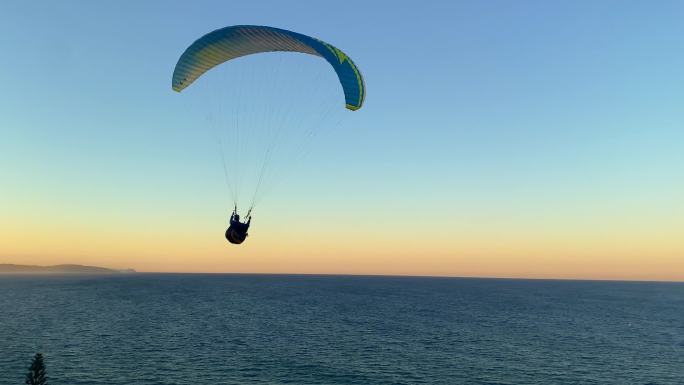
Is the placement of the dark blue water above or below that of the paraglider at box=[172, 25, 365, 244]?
below

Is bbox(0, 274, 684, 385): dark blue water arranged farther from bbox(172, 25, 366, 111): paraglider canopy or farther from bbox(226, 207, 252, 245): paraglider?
bbox(172, 25, 366, 111): paraglider canopy

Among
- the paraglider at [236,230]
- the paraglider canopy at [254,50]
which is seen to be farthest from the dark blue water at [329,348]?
the paraglider canopy at [254,50]

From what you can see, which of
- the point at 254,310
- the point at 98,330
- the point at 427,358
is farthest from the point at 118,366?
the point at 254,310

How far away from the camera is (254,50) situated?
26.8 metres

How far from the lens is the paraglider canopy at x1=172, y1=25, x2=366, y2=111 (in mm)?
25016

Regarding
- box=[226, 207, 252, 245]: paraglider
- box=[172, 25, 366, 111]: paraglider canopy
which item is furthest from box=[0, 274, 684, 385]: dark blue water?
A: box=[172, 25, 366, 111]: paraglider canopy

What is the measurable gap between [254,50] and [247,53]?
1.84 feet

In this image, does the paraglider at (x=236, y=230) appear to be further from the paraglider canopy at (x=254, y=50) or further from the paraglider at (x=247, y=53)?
the paraglider canopy at (x=254, y=50)

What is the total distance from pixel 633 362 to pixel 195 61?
54.6 meters

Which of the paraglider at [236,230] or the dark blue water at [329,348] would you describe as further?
the dark blue water at [329,348]

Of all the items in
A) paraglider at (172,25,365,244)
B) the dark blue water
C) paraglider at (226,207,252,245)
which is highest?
paraglider at (172,25,365,244)

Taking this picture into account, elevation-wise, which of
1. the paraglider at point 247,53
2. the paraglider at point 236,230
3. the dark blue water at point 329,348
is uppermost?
the paraglider at point 247,53

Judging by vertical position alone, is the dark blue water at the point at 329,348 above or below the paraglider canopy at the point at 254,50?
below

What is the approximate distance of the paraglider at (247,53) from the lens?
24.7 m
